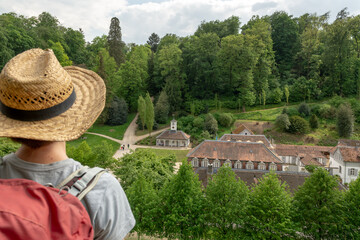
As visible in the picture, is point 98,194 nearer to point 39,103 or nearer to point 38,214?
point 38,214

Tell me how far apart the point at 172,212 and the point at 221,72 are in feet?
105

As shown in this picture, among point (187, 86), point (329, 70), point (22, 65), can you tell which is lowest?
point (22, 65)

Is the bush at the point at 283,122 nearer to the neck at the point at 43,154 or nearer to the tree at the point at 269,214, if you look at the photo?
the tree at the point at 269,214

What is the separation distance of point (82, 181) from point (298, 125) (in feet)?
106

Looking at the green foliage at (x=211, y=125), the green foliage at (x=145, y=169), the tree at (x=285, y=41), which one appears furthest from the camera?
the tree at (x=285, y=41)

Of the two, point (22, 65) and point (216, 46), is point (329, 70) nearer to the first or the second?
point (216, 46)

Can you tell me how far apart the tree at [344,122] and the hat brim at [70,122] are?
109 feet

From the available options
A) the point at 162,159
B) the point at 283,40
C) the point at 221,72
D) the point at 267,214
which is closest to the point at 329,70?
the point at 283,40

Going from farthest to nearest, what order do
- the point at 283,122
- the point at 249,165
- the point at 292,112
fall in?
the point at 292,112
the point at 283,122
the point at 249,165

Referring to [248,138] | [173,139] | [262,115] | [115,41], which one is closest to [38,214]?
[248,138]

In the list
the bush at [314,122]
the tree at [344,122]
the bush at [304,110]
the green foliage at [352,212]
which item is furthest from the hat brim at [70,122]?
the bush at [304,110]

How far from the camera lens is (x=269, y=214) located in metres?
10.4

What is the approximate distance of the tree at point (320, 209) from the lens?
34.1ft

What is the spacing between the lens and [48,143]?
1618mm
